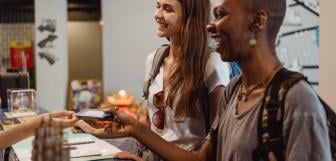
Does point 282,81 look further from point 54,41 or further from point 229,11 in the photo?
point 54,41

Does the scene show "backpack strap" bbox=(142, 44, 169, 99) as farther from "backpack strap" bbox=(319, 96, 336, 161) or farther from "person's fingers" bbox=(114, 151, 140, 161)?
"backpack strap" bbox=(319, 96, 336, 161)

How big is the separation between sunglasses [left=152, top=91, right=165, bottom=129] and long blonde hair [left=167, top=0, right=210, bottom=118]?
0.04 meters

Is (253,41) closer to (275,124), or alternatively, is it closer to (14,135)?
(275,124)

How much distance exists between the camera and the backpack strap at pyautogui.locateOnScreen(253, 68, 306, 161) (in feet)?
3.38

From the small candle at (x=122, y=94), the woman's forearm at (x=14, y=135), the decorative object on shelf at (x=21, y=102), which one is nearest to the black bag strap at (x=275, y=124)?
the woman's forearm at (x=14, y=135)

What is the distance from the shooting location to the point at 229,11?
114 cm

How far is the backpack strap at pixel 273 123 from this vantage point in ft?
3.38

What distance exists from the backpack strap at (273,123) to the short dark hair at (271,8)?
0.15m

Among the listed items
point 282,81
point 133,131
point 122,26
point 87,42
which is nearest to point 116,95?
point 122,26

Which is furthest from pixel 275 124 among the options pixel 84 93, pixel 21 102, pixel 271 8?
pixel 84 93

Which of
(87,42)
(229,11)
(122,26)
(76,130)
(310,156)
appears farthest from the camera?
(87,42)

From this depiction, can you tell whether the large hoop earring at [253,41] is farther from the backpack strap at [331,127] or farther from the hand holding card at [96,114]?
the hand holding card at [96,114]

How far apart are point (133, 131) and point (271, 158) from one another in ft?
1.78

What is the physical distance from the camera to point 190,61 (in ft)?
5.60
